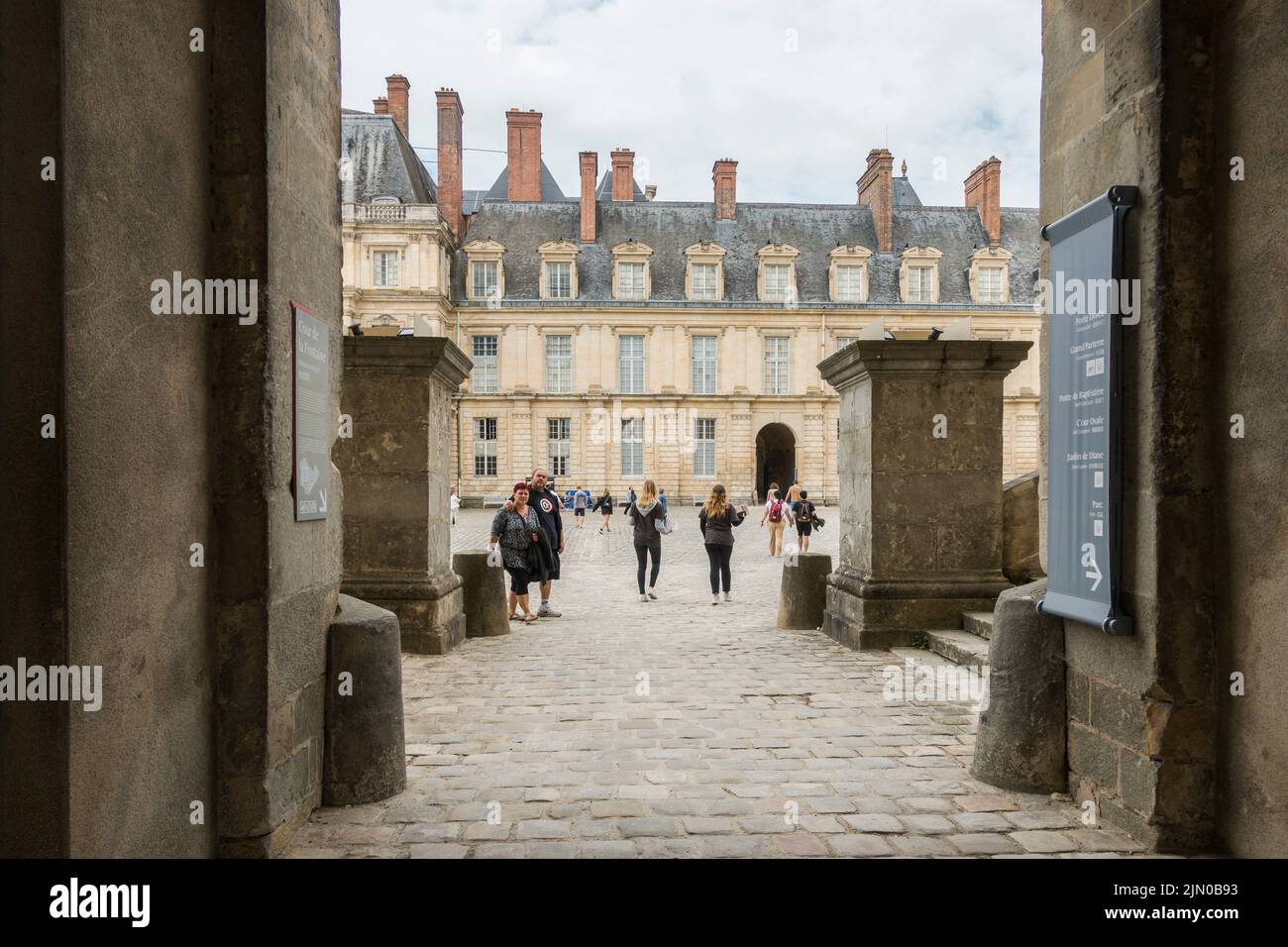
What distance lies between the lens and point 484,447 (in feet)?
123

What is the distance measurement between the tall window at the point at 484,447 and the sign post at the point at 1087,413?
34.5m

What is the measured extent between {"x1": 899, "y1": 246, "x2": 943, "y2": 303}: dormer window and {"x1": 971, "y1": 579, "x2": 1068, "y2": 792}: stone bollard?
3731 cm

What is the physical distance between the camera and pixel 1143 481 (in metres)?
3.45

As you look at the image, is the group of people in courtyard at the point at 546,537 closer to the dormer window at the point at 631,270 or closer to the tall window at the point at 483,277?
the dormer window at the point at 631,270

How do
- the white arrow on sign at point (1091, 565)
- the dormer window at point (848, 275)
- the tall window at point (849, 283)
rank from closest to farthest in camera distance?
the white arrow on sign at point (1091, 565), the dormer window at point (848, 275), the tall window at point (849, 283)

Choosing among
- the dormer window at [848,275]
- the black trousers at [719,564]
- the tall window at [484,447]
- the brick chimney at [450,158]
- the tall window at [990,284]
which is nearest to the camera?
the black trousers at [719,564]

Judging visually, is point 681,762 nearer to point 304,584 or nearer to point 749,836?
point 749,836

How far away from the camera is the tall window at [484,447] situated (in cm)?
3738

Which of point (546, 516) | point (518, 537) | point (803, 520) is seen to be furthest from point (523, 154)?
point (518, 537)

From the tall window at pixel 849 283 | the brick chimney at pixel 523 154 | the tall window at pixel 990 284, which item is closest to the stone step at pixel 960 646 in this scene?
the tall window at pixel 849 283

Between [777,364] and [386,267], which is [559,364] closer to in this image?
[386,267]

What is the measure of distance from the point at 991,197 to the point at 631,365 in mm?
19762

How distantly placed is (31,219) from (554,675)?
4.80 meters
